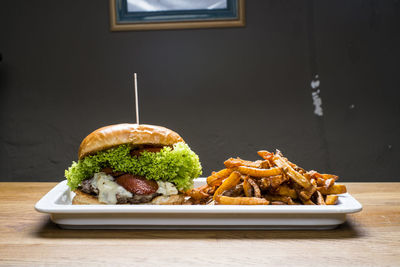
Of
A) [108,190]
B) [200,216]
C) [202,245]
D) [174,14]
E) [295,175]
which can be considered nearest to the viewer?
[202,245]

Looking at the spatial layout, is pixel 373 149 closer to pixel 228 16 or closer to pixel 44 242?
pixel 228 16

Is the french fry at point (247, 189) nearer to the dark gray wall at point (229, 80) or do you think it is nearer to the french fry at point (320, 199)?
the french fry at point (320, 199)

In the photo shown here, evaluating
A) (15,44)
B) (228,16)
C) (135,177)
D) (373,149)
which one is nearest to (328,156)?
(373,149)

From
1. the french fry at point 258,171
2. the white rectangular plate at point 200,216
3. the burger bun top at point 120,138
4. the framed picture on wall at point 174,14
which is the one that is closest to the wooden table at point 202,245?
the white rectangular plate at point 200,216

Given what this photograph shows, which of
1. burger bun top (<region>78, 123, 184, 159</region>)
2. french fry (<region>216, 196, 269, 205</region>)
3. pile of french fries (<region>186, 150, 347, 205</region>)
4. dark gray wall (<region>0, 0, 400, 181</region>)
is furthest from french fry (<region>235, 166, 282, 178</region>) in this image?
dark gray wall (<region>0, 0, 400, 181</region>)

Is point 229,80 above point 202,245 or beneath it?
above

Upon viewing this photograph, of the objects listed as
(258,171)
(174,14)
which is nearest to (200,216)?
(258,171)

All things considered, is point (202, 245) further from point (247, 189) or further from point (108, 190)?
point (108, 190)
